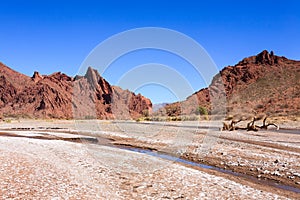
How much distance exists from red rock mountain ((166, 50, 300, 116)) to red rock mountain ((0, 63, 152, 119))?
3115 cm

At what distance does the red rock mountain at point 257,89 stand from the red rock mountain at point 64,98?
1227 inches

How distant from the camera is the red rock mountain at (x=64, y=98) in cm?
13988

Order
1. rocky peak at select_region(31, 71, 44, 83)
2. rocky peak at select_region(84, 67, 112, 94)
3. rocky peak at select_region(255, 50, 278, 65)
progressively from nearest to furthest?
rocky peak at select_region(255, 50, 278, 65) < rocky peak at select_region(84, 67, 112, 94) < rocky peak at select_region(31, 71, 44, 83)

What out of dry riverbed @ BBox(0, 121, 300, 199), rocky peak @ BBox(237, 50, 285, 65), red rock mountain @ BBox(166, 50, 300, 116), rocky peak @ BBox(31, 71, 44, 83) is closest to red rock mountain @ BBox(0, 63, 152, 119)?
rocky peak @ BBox(31, 71, 44, 83)

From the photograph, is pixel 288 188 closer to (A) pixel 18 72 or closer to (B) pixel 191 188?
(B) pixel 191 188

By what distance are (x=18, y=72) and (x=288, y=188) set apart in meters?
199

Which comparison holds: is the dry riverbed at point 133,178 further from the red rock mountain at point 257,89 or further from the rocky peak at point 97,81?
the rocky peak at point 97,81

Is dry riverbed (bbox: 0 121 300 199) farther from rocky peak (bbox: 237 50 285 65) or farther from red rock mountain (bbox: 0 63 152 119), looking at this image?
rocky peak (bbox: 237 50 285 65)

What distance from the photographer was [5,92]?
15262 cm

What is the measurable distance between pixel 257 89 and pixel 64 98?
10062 centimetres

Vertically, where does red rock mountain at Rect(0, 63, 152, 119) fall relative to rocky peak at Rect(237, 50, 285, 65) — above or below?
below

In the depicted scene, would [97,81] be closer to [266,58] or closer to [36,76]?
[36,76]

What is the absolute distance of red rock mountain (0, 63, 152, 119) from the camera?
140m

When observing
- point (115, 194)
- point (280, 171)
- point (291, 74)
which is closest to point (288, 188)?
point (280, 171)
